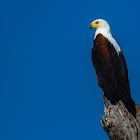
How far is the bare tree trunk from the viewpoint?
18.3ft

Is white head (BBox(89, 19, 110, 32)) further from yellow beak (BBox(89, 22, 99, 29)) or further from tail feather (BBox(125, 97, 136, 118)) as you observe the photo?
tail feather (BBox(125, 97, 136, 118))

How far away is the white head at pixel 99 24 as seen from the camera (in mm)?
7293

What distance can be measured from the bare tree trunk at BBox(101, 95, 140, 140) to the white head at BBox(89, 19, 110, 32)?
97.6 inches

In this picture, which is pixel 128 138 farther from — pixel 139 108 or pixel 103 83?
pixel 103 83

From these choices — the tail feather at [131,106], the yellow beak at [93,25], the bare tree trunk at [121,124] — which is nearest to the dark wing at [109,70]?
the tail feather at [131,106]

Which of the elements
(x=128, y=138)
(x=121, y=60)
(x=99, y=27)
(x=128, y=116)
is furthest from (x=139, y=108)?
(x=99, y=27)

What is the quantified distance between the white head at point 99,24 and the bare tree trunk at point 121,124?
2.48m

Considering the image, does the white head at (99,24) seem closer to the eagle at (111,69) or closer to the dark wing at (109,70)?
the eagle at (111,69)

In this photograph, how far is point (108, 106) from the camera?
240 inches

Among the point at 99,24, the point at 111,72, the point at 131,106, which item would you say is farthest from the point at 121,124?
the point at 99,24

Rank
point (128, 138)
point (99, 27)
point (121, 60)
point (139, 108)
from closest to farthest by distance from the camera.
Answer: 1. point (128, 138)
2. point (139, 108)
3. point (121, 60)
4. point (99, 27)

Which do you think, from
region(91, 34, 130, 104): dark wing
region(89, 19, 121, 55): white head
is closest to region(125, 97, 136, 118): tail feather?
region(91, 34, 130, 104): dark wing

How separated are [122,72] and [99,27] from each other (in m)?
1.66

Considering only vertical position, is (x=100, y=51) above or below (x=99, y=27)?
below
